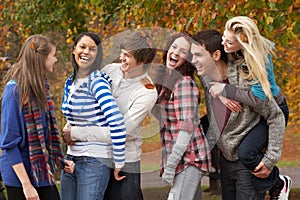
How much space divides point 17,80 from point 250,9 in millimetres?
2831

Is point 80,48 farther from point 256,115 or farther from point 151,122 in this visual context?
point 256,115

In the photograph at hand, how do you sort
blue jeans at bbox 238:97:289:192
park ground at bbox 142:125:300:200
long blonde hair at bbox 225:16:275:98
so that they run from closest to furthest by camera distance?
long blonde hair at bbox 225:16:275:98 < blue jeans at bbox 238:97:289:192 < park ground at bbox 142:125:300:200

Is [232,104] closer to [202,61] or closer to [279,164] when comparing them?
[202,61]

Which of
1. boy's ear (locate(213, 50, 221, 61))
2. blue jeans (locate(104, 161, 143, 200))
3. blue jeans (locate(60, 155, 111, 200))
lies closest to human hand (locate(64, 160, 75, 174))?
blue jeans (locate(60, 155, 111, 200))

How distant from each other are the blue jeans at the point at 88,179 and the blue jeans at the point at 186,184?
50 cm

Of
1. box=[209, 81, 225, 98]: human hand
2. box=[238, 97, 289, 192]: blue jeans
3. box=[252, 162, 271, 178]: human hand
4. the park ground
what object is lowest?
the park ground

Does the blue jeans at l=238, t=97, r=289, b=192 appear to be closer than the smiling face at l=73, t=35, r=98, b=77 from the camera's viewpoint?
Yes

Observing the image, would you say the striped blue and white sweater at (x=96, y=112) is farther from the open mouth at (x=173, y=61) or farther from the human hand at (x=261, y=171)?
the human hand at (x=261, y=171)

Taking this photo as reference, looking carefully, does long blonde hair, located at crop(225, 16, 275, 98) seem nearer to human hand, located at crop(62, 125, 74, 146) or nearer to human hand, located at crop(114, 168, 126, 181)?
human hand, located at crop(114, 168, 126, 181)

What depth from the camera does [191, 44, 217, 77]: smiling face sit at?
395 cm

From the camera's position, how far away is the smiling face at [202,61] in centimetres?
395

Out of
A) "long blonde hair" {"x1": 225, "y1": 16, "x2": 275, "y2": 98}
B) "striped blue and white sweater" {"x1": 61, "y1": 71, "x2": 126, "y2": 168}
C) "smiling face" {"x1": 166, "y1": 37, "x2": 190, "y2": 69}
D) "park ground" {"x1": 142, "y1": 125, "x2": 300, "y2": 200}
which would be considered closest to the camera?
"long blonde hair" {"x1": 225, "y1": 16, "x2": 275, "y2": 98}

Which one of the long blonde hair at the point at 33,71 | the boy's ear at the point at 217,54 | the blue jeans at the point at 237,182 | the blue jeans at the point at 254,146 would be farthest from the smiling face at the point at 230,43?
the long blonde hair at the point at 33,71

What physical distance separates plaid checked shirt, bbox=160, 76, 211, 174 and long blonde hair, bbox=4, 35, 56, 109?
0.87 m
